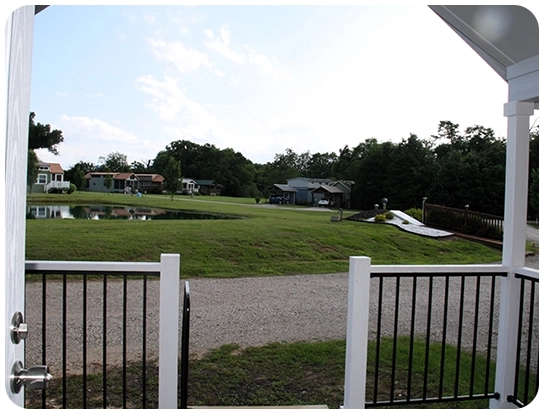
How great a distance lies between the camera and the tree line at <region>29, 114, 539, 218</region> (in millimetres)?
20031

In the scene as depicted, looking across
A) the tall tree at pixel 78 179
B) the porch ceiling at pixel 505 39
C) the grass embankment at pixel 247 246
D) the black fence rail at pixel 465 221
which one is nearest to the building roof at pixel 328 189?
the black fence rail at pixel 465 221

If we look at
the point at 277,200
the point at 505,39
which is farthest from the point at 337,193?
the point at 505,39

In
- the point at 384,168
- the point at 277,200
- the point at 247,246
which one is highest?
the point at 384,168

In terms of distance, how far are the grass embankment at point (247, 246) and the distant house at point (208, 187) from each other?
14948mm

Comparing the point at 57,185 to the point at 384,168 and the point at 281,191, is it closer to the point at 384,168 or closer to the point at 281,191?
the point at 281,191

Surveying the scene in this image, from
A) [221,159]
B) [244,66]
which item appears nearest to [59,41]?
[244,66]

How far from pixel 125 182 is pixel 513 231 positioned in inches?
1040

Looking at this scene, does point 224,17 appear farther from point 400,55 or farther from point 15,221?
point 15,221

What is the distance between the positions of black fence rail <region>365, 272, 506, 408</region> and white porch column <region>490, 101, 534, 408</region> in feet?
0.20

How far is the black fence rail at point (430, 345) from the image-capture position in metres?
2.09

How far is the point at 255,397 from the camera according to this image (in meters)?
2.87

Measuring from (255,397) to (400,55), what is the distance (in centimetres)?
2219

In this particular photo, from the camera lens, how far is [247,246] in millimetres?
9836

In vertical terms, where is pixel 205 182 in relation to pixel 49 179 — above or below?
above
